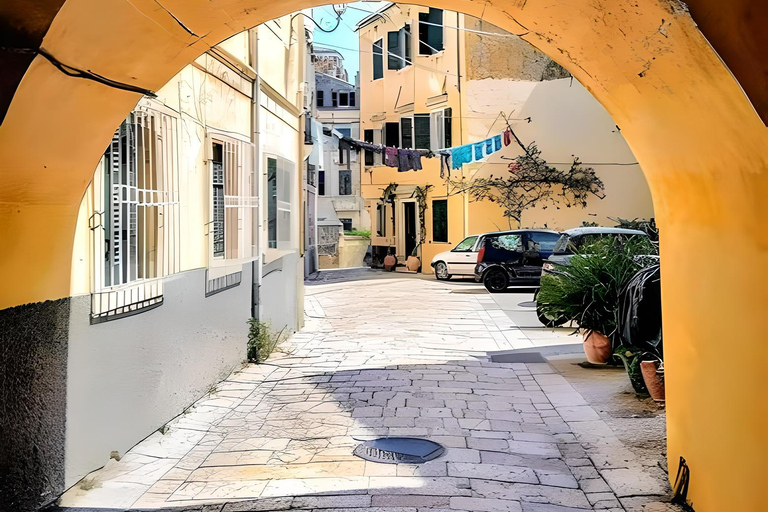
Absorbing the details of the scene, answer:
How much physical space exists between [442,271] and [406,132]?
701 cm

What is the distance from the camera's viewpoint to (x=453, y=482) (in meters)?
4.50

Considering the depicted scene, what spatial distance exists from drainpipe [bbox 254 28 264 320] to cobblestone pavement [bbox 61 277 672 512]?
3.11ft

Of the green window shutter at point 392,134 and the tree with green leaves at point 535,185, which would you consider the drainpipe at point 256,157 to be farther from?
the green window shutter at point 392,134

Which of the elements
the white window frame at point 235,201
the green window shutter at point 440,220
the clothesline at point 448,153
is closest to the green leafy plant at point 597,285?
the white window frame at point 235,201

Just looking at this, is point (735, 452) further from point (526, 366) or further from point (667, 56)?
point (526, 366)

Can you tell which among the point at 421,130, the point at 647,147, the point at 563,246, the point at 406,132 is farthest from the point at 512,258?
the point at 647,147

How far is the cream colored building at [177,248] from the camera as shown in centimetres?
456

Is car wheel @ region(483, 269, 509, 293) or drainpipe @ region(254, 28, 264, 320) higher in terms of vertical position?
drainpipe @ region(254, 28, 264, 320)

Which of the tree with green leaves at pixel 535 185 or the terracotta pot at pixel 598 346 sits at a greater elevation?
the tree with green leaves at pixel 535 185

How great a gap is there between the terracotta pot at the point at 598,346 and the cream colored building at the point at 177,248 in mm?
4246

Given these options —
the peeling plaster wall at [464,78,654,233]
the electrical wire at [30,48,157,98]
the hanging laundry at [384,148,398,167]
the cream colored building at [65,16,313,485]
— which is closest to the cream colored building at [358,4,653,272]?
the peeling plaster wall at [464,78,654,233]

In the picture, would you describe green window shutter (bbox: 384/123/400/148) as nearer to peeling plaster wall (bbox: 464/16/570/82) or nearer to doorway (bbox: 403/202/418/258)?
doorway (bbox: 403/202/418/258)

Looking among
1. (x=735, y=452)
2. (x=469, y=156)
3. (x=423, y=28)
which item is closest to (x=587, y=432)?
(x=735, y=452)

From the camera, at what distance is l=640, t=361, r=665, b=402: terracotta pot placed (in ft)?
20.4
